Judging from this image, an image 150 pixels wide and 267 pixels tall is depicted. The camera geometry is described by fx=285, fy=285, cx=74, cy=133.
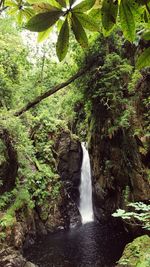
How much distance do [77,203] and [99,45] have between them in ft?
31.6

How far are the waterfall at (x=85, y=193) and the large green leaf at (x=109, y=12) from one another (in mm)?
14930

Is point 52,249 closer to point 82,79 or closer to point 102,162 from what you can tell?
point 102,162

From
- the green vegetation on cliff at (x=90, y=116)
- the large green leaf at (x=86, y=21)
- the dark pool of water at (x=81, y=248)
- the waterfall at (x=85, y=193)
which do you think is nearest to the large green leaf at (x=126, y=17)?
the large green leaf at (x=86, y=21)

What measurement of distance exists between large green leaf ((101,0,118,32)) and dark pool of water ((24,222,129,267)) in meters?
9.05

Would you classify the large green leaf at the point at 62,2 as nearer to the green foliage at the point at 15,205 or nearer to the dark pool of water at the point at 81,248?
the dark pool of water at the point at 81,248

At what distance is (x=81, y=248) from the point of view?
34.8 feet

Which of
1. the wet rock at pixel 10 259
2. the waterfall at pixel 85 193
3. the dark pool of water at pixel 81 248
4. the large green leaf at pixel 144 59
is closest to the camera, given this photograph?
the large green leaf at pixel 144 59

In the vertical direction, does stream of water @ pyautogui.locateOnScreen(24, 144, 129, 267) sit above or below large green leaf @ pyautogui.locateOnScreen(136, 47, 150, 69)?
below

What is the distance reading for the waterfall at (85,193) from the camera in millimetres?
15784

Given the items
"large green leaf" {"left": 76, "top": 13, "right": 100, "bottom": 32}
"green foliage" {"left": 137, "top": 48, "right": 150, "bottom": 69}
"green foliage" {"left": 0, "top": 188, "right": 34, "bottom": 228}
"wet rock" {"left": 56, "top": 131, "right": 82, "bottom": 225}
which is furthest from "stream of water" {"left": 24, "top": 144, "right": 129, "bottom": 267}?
"large green leaf" {"left": 76, "top": 13, "right": 100, "bottom": 32}

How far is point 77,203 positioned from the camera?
16.6 metres

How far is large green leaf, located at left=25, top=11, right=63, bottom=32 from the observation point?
42.2 inches

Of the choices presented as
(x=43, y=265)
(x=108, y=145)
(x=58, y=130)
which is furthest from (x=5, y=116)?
(x=58, y=130)

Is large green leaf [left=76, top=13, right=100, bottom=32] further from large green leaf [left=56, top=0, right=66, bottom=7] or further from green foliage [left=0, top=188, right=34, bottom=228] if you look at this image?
green foliage [left=0, top=188, right=34, bottom=228]
